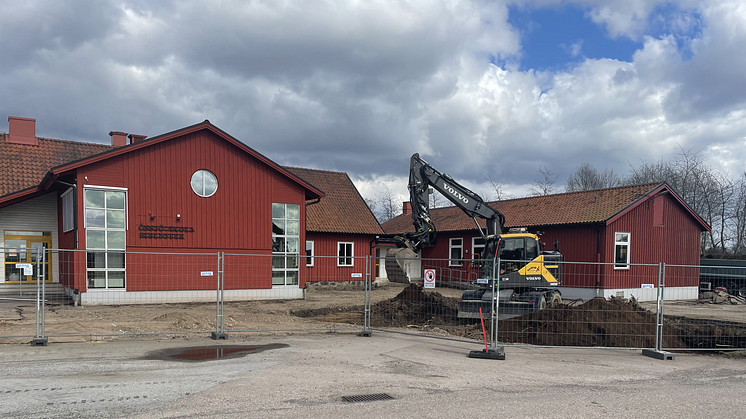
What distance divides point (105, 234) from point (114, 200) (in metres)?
1.20

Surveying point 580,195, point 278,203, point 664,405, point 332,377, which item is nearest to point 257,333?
point 332,377

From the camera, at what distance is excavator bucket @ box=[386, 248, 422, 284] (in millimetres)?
31016

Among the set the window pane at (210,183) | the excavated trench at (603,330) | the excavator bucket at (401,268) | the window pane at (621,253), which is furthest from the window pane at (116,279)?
the window pane at (621,253)

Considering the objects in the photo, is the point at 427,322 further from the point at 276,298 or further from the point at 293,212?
the point at 293,212

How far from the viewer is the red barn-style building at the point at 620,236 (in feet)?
73.5

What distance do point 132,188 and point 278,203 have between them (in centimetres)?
551

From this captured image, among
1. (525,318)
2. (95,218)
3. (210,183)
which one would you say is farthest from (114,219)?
(525,318)

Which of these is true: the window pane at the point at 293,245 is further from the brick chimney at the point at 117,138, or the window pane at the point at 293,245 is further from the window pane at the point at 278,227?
the brick chimney at the point at 117,138

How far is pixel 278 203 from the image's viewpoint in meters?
20.8

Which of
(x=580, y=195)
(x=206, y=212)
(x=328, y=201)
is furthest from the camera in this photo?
(x=328, y=201)

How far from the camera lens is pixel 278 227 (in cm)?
2077

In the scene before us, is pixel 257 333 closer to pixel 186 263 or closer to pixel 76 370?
pixel 76 370

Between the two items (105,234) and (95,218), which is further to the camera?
(105,234)

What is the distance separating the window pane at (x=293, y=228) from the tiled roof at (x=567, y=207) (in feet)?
37.7
